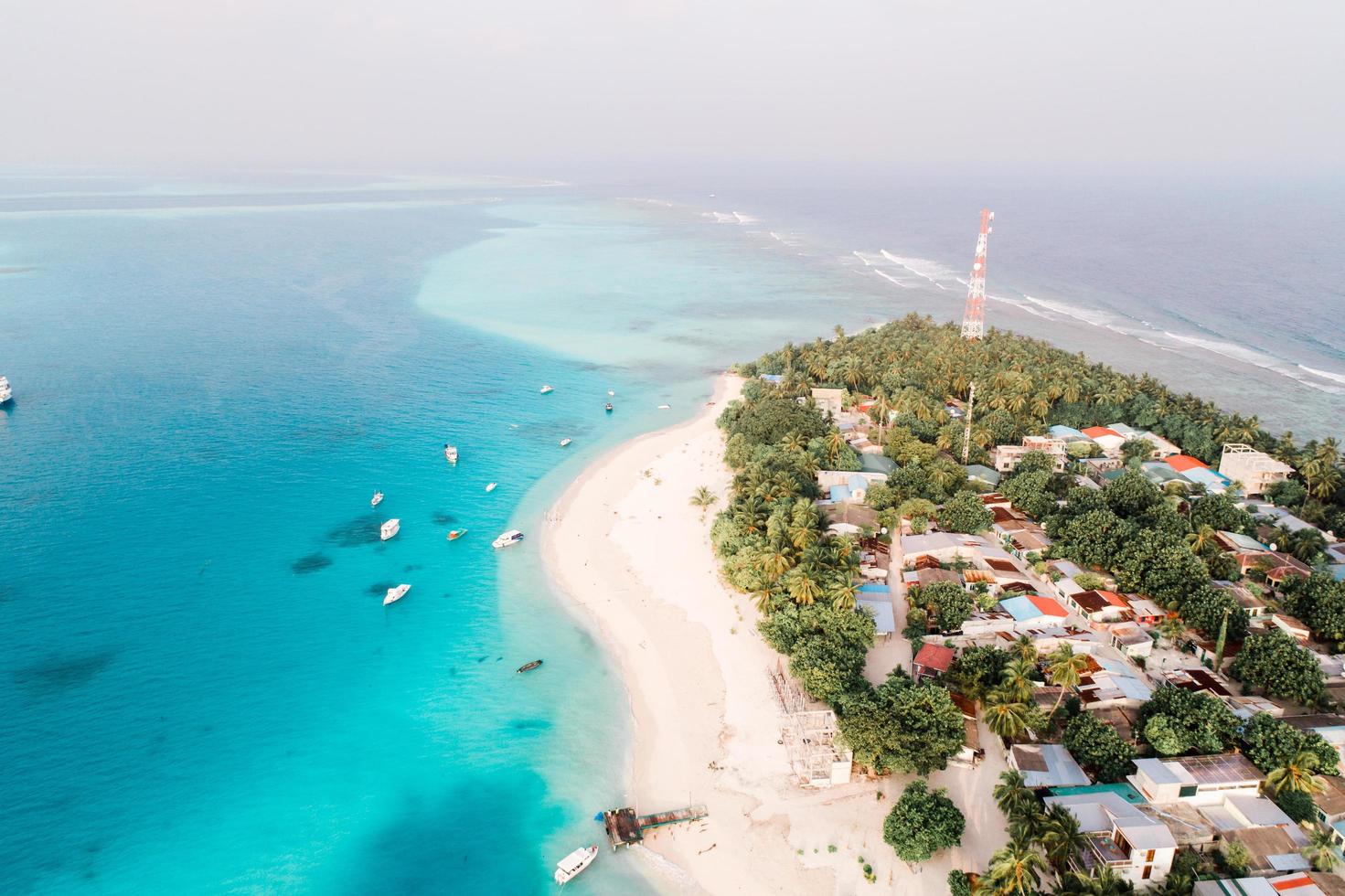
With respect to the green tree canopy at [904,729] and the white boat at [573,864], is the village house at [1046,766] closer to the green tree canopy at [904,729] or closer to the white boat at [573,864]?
the green tree canopy at [904,729]

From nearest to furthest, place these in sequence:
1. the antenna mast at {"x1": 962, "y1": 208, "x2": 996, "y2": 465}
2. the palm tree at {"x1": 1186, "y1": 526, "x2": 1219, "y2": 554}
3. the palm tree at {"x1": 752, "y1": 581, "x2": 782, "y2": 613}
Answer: the palm tree at {"x1": 752, "y1": 581, "x2": 782, "y2": 613}, the palm tree at {"x1": 1186, "y1": 526, "x2": 1219, "y2": 554}, the antenna mast at {"x1": 962, "y1": 208, "x2": 996, "y2": 465}

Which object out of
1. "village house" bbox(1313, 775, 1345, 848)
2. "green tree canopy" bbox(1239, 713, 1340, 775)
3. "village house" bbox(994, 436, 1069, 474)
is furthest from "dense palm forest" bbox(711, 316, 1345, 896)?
"village house" bbox(994, 436, 1069, 474)

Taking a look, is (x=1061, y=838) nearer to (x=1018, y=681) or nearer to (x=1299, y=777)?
(x=1018, y=681)

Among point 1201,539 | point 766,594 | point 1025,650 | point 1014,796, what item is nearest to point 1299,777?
point 1025,650

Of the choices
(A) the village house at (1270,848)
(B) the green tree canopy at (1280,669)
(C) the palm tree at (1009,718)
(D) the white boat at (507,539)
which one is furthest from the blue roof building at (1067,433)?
(D) the white boat at (507,539)

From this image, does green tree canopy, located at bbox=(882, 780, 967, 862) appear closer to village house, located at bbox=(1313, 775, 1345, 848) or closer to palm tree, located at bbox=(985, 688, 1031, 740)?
palm tree, located at bbox=(985, 688, 1031, 740)

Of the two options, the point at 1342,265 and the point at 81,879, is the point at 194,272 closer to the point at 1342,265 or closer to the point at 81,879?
the point at 81,879

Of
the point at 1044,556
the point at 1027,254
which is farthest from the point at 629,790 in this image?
the point at 1027,254
